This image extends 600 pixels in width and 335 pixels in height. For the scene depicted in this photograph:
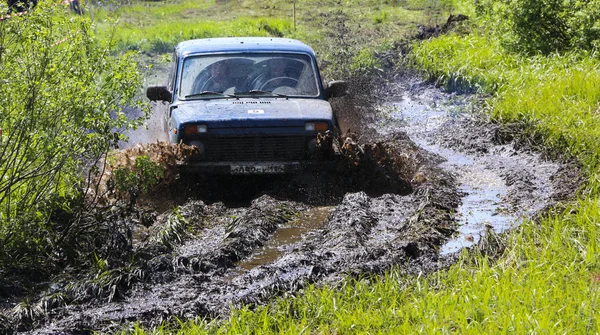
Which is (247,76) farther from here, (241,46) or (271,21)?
(271,21)

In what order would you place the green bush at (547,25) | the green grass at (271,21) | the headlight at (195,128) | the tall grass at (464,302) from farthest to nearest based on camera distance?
the green grass at (271,21), the green bush at (547,25), the headlight at (195,128), the tall grass at (464,302)

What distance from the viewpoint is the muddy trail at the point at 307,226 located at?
655cm

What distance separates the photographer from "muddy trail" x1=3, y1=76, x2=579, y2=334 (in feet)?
21.5

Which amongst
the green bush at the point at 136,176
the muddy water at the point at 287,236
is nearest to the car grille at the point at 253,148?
the muddy water at the point at 287,236

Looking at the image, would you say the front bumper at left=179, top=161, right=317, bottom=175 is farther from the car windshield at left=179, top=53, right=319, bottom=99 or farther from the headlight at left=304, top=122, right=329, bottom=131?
the car windshield at left=179, top=53, right=319, bottom=99

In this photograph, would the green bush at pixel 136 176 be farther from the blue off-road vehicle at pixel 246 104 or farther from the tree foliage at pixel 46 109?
the blue off-road vehicle at pixel 246 104

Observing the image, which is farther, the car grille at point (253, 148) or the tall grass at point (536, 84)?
the tall grass at point (536, 84)

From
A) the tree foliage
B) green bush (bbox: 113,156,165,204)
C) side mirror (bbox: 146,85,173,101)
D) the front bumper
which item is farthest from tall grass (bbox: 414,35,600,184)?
the tree foliage

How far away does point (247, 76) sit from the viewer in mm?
10523

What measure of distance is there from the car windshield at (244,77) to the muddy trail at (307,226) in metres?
0.99

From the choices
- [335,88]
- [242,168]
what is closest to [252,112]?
[242,168]

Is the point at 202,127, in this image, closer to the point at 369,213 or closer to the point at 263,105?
the point at 263,105

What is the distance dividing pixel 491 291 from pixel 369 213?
123 inches

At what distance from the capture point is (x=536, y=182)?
10.1 metres
